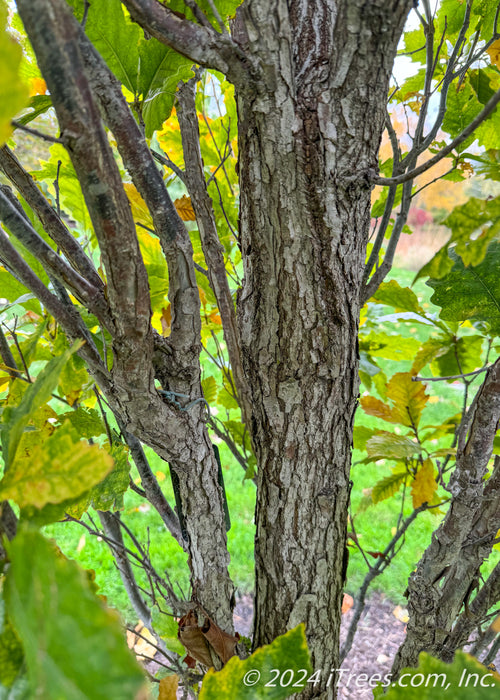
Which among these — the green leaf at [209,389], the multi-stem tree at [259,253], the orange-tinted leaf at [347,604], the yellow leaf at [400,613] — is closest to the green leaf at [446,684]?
the multi-stem tree at [259,253]

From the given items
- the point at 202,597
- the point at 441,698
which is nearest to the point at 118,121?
the point at 441,698

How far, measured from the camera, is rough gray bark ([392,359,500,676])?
27.3 inches

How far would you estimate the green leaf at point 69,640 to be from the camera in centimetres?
18

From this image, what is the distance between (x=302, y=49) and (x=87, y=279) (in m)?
0.40

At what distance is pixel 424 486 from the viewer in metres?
0.93

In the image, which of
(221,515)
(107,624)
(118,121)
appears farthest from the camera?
(221,515)

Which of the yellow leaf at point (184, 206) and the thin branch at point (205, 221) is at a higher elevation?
the yellow leaf at point (184, 206)

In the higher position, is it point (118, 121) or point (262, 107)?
point (262, 107)

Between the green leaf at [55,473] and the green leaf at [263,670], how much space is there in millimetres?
242

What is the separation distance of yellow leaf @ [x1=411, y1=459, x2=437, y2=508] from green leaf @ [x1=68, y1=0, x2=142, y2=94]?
885mm

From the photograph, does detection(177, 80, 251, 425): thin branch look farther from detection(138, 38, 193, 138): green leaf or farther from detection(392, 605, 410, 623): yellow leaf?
detection(392, 605, 410, 623): yellow leaf

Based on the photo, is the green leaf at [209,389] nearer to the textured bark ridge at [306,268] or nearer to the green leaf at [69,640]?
the textured bark ridge at [306,268]

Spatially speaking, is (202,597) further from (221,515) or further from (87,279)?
(87,279)

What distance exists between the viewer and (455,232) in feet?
1.08
